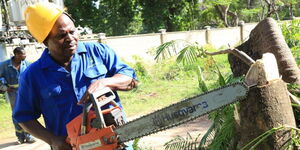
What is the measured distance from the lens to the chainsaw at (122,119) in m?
1.74

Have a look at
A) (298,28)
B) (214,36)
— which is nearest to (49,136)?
(298,28)

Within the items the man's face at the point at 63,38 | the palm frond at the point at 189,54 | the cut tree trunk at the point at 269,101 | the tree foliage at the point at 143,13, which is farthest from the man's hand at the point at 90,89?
the tree foliage at the point at 143,13

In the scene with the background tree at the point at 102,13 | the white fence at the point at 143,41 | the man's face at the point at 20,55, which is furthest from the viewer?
the background tree at the point at 102,13

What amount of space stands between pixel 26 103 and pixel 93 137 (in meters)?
0.53

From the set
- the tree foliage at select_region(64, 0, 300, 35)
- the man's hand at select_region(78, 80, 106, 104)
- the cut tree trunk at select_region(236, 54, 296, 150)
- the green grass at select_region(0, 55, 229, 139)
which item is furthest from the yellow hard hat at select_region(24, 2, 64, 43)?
the tree foliage at select_region(64, 0, 300, 35)

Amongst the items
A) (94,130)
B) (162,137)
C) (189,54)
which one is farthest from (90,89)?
(162,137)

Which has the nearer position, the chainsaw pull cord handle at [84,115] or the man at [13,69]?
the chainsaw pull cord handle at [84,115]

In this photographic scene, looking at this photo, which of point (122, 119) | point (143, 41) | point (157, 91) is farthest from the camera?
point (143, 41)

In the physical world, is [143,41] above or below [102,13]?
below

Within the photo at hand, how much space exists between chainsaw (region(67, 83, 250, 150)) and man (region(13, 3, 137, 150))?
15 cm

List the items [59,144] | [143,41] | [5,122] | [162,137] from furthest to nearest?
[143,41] < [5,122] < [162,137] < [59,144]

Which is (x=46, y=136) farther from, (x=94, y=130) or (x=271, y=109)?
(x=271, y=109)

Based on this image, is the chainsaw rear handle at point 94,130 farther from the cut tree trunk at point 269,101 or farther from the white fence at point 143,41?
the white fence at point 143,41

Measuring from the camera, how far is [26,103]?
200cm
